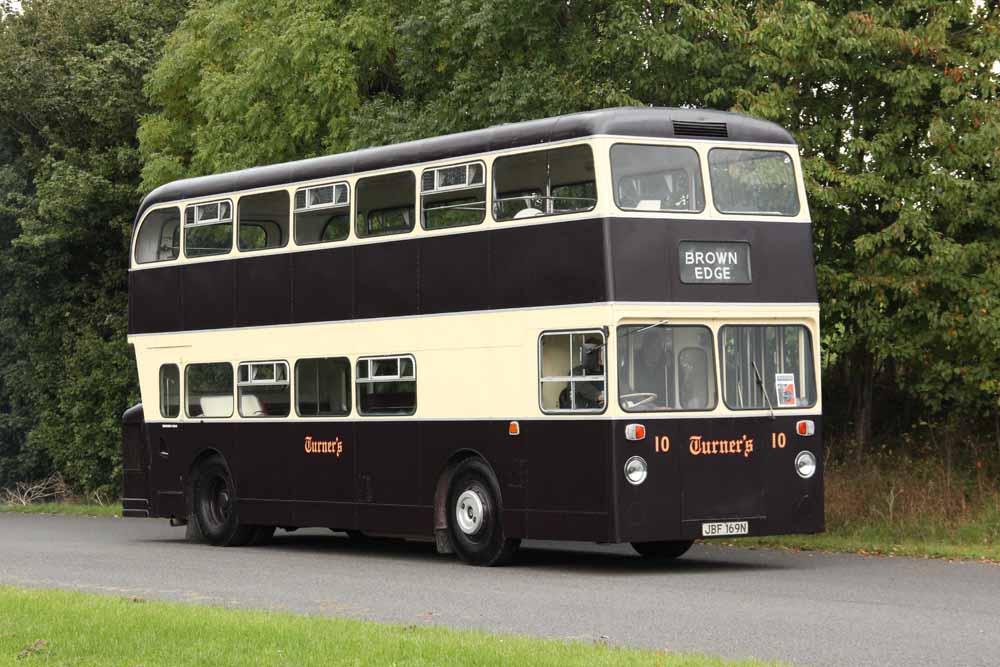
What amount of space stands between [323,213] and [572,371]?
452 cm

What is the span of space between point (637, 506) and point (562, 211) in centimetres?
294

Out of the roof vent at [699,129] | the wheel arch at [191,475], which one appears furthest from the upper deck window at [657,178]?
the wheel arch at [191,475]

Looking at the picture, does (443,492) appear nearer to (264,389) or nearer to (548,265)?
(548,265)

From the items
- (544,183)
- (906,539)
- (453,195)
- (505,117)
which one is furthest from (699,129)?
(505,117)

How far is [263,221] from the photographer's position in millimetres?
22281

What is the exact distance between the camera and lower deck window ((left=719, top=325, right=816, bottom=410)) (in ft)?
60.5

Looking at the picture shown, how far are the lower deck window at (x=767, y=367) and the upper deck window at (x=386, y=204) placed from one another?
3851mm

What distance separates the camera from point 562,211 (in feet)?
59.8

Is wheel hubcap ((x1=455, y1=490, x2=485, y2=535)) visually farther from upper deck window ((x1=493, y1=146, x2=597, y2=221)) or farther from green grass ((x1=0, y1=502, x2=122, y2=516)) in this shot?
green grass ((x1=0, y1=502, x2=122, y2=516))

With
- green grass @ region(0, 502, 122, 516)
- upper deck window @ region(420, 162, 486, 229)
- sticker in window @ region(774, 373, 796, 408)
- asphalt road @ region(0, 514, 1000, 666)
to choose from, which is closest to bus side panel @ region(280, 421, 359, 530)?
asphalt road @ region(0, 514, 1000, 666)

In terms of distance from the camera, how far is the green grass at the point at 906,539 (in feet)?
66.2

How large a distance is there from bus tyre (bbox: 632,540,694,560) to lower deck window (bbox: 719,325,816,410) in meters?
2.10

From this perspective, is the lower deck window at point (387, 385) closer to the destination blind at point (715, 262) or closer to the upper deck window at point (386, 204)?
the upper deck window at point (386, 204)

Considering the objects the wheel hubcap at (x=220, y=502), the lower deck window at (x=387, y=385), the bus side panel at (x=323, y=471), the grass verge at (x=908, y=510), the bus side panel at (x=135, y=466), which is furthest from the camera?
the bus side panel at (x=135, y=466)
